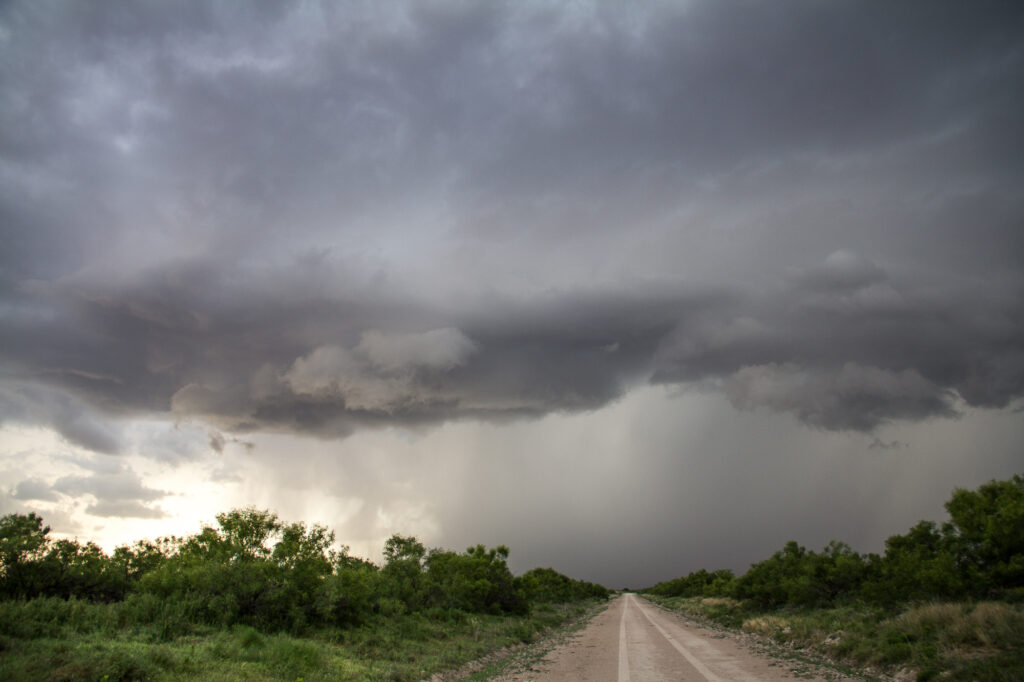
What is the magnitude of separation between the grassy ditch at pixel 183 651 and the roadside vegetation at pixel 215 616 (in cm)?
4

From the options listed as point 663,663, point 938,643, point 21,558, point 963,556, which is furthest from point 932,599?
point 21,558

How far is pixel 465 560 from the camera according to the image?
176 ft

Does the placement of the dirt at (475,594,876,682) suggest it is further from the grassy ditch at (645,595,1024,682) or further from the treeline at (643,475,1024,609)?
the treeline at (643,475,1024,609)

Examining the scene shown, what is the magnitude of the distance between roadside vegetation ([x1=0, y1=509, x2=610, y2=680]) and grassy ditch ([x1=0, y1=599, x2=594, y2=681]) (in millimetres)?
39

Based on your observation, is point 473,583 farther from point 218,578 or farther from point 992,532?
point 992,532

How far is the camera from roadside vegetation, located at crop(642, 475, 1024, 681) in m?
15.9

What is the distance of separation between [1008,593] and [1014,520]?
153 inches

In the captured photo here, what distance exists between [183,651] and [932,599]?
107 ft

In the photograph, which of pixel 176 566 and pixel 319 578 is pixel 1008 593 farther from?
pixel 176 566

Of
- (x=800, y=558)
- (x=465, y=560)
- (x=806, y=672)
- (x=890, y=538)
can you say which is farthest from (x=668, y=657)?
(x=800, y=558)

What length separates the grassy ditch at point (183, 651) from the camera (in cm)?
1233

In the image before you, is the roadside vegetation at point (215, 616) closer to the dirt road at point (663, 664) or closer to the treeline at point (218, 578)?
the treeline at point (218, 578)

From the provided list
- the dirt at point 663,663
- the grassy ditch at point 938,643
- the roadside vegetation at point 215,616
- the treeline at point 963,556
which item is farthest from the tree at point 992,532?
the roadside vegetation at point 215,616

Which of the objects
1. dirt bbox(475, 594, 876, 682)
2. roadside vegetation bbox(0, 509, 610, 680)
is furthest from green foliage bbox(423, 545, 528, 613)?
dirt bbox(475, 594, 876, 682)
